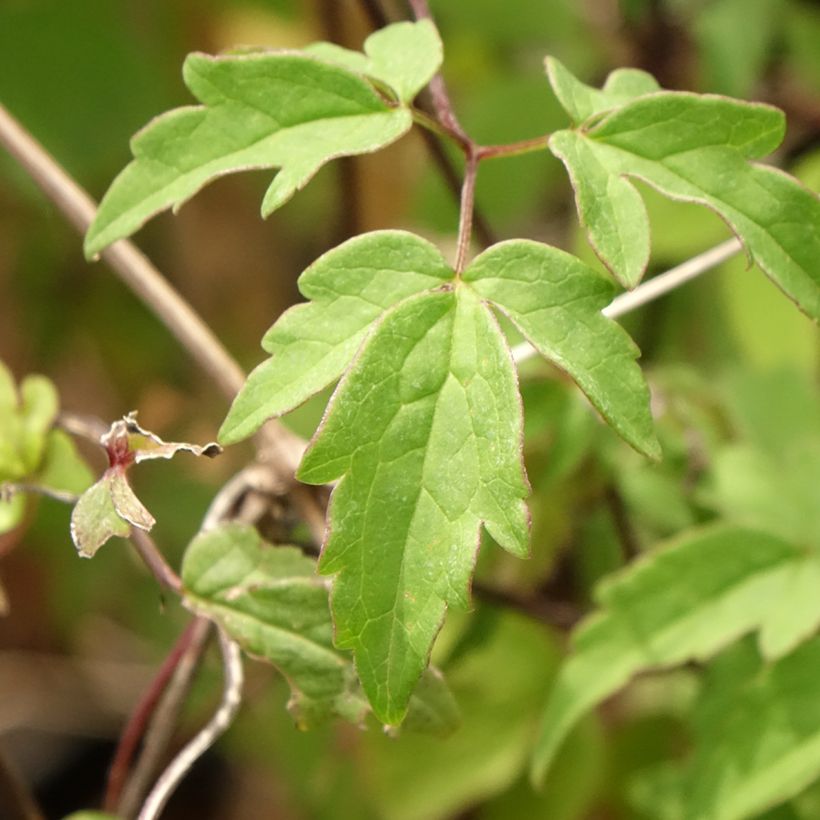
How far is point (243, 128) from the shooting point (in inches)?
27.5

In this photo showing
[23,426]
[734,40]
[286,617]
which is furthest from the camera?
[734,40]

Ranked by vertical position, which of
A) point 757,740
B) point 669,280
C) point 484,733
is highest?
point 669,280

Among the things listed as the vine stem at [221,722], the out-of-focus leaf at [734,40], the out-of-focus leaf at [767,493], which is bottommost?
the out-of-focus leaf at [767,493]

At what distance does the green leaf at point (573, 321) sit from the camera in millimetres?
627

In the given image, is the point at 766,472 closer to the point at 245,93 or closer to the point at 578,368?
the point at 578,368

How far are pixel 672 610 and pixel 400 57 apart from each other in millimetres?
504

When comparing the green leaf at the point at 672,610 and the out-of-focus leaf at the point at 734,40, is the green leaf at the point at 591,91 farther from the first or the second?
the out-of-focus leaf at the point at 734,40

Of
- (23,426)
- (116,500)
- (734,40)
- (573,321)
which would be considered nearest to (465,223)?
(573,321)

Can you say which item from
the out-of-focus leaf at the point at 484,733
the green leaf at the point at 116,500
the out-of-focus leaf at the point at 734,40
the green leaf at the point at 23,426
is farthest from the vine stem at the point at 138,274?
the out-of-focus leaf at the point at 734,40

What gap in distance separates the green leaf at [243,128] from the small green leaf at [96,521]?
170 mm

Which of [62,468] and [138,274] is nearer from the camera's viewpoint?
[62,468]

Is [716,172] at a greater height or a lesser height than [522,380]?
greater

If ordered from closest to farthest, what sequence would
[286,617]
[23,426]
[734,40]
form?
[286,617] → [23,426] → [734,40]

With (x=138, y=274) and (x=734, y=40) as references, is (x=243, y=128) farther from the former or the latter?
(x=734, y=40)
